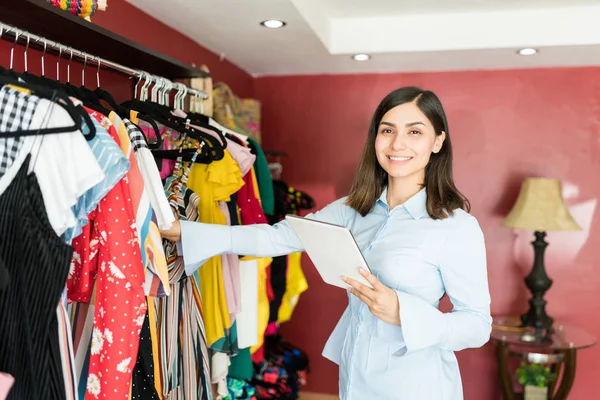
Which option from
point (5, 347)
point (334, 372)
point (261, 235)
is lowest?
point (334, 372)

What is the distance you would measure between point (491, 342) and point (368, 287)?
1.97 m

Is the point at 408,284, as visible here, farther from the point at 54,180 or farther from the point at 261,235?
the point at 54,180

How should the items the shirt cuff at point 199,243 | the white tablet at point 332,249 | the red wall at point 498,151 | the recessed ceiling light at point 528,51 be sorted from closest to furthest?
the white tablet at point 332,249, the shirt cuff at point 199,243, the recessed ceiling light at point 528,51, the red wall at point 498,151

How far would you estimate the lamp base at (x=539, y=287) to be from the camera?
103 inches

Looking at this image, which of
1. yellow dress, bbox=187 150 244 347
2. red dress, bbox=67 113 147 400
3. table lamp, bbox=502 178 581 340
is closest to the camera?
red dress, bbox=67 113 147 400

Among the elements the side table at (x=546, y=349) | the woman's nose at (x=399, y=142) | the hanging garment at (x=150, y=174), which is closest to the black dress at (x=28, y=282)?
the hanging garment at (x=150, y=174)

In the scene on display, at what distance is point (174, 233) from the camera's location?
54.9 inches

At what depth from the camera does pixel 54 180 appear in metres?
0.95

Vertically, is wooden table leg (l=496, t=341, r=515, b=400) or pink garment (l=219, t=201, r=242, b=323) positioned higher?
pink garment (l=219, t=201, r=242, b=323)

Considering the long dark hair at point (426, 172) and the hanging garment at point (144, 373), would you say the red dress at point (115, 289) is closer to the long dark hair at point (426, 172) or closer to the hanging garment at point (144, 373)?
the hanging garment at point (144, 373)

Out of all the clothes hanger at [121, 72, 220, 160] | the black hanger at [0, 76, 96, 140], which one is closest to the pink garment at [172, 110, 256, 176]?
the clothes hanger at [121, 72, 220, 160]

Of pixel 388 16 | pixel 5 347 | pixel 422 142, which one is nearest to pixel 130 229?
pixel 5 347

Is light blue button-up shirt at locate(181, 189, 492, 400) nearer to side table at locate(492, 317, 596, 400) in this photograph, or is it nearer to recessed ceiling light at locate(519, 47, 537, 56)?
side table at locate(492, 317, 596, 400)

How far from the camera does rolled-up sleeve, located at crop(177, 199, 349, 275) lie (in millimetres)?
1419
